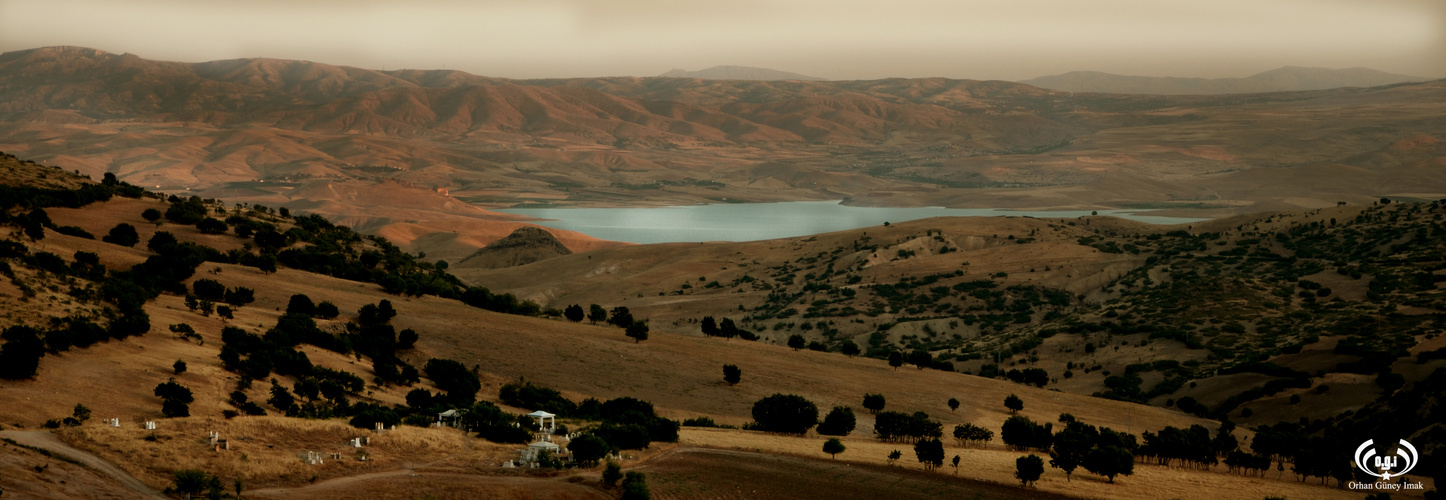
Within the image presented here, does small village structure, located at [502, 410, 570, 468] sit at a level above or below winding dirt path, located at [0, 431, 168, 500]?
below

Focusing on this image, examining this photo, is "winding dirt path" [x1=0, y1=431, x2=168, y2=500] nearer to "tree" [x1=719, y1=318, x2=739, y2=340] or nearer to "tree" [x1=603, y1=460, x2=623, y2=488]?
"tree" [x1=603, y1=460, x2=623, y2=488]

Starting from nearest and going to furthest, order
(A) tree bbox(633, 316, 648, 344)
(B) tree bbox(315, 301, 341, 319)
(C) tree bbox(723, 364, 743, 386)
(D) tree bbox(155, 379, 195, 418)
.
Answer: (D) tree bbox(155, 379, 195, 418), (B) tree bbox(315, 301, 341, 319), (C) tree bbox(723, 364, 743, 386), (A) tree bbox(633, 316, 648, 344)

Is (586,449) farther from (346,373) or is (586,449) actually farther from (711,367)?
(711,367)

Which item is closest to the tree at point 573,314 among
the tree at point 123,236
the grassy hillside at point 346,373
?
the grassy hillside at point 346,373

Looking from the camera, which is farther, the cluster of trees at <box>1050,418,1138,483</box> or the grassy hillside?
the cluster of trees at <box>1050,418,1138,483</box>

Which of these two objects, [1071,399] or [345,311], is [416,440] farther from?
[1071,399]

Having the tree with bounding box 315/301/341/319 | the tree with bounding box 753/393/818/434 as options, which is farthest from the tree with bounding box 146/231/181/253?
the tree with bounding box 753/393/818/434

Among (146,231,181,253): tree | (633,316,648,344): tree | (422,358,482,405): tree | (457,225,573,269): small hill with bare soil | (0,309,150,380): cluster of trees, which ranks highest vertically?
(146,231,181,253): tree

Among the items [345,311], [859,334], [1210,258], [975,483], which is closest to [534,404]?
[345,311]
